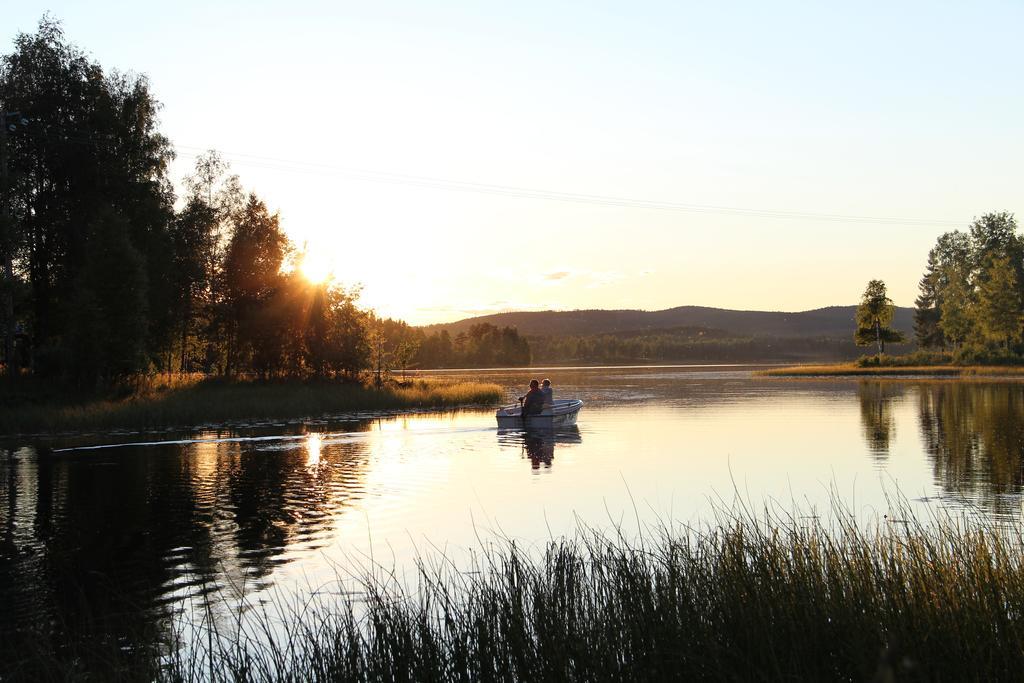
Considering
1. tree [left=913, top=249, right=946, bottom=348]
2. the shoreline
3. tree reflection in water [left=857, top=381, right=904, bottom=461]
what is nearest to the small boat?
tree reflection in water [left=857, top=381, right=904, bottom=461]

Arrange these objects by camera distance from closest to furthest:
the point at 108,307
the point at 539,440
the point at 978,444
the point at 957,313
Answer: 1. the point at 978,444
2. the point at 539,440
3. the point at 108,307
4. the point at 957,313

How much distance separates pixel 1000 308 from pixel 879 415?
62.0 m

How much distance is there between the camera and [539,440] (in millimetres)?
39406

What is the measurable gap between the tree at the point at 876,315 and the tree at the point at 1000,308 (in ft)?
46.8

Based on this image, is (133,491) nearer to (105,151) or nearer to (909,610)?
(909,610)

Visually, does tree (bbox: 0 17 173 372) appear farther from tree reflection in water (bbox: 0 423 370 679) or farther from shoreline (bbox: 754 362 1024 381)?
shoreline (bbox: 754 362 1024 381)

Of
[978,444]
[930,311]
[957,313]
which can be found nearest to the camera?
[978,444]

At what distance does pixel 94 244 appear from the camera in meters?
48.6

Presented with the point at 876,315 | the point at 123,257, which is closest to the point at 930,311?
the point at 876,315

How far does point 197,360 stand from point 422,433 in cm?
5730

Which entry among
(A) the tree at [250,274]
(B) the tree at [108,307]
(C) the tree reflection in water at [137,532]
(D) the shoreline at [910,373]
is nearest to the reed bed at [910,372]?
(D) the shoreline at [910,373]

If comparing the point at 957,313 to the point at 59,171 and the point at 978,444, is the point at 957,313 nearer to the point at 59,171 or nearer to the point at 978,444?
the point at 978,444

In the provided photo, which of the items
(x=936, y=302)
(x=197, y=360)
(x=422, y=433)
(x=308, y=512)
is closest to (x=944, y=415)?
(x=422, y=433)

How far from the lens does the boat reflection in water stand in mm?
32375
